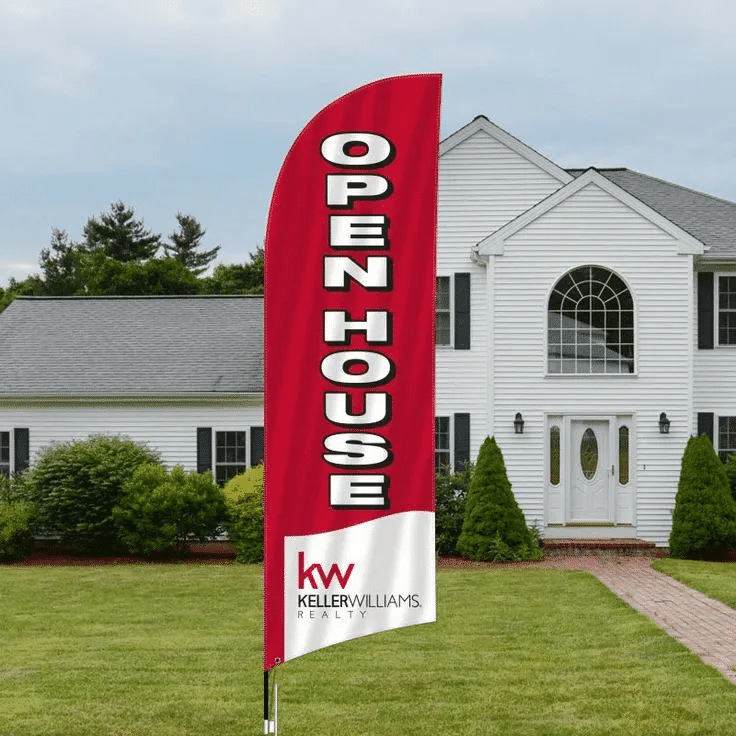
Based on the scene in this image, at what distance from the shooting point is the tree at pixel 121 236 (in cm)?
6956

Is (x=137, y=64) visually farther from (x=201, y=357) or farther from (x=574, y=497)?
(x=574, y=497)

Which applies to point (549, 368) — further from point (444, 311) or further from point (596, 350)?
point (444, 311)

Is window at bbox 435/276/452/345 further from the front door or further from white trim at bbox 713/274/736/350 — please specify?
white trim at bbox 713/274/736/350

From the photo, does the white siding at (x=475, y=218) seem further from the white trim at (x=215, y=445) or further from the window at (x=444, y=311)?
the white trim at (x=215, y=445)

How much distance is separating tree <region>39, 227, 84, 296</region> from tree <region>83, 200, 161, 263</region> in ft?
Result: 4.95

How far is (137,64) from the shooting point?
16141 mm

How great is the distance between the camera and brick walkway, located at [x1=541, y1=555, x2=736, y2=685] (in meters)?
10.7

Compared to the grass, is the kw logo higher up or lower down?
higher up

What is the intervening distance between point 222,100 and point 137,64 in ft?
6.21

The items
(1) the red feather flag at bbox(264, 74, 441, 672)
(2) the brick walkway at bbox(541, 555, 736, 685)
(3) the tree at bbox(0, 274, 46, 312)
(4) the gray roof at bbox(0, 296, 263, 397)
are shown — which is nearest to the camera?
(1) the red feather flag at bbox(264, 74, 441, 672)

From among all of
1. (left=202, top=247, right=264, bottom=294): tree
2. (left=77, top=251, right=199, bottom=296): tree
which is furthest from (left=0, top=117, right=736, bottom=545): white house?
(left=202, top=247, right=264, bottom=294): tree

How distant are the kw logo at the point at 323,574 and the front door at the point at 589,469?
44.3 feet

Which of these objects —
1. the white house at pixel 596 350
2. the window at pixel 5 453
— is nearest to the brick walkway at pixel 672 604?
the white house at pixel 596 350

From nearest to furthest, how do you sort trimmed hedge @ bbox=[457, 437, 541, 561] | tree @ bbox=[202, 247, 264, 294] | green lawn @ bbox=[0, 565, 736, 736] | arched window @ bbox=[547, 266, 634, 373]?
green lawn @ bbox=[0, 565, 736, 736] → trimmed hedge @ bbox=[457, 437, 541, 561] → arched window @ bbox=[547, 266, 634, 373] → tree @ bbox=[202, 247, 264, 294]
